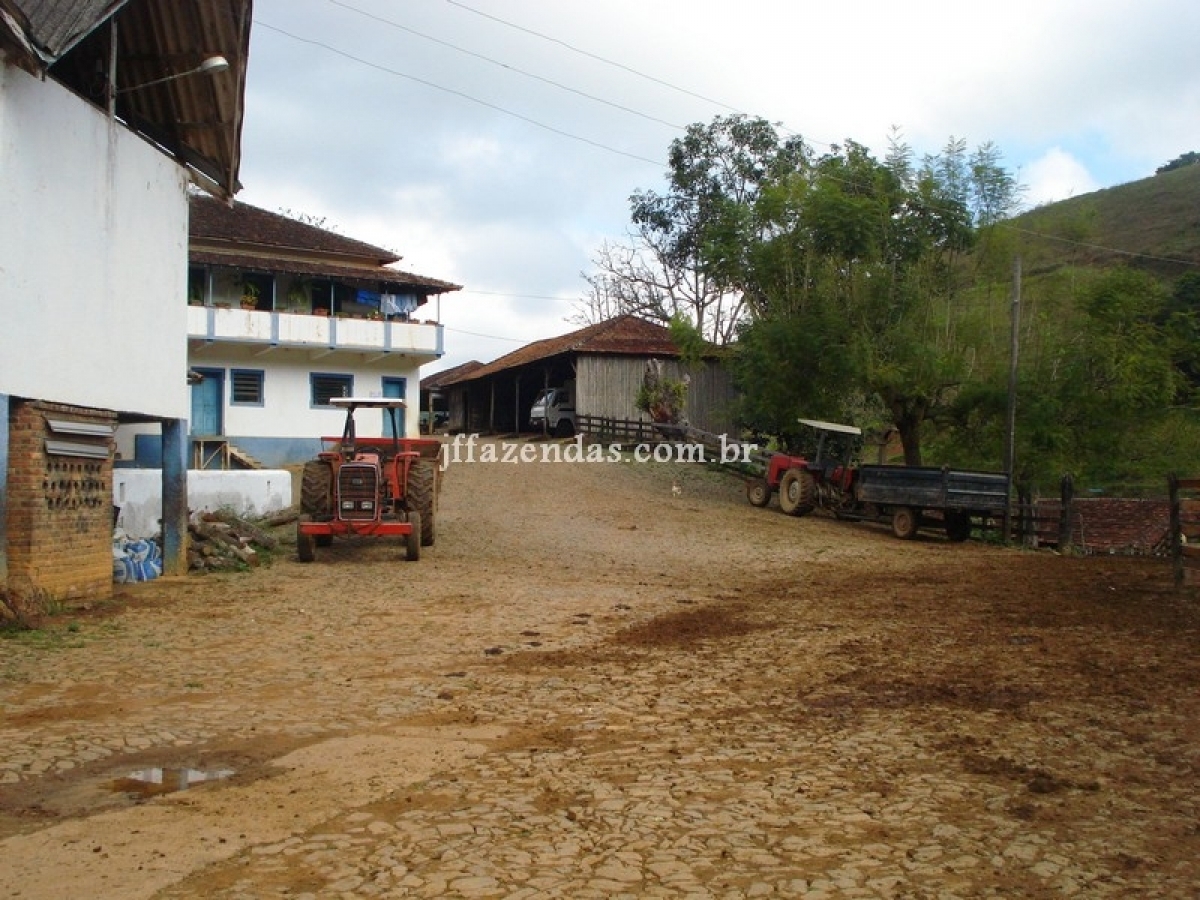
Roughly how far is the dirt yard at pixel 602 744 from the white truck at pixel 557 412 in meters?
24.9

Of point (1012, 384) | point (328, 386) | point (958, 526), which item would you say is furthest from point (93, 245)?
point (328, 386)

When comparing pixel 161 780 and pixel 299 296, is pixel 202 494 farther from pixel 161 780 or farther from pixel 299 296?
pixel 299 296

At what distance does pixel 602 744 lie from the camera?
20.4 feet

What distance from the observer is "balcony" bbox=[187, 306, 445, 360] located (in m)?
28.8

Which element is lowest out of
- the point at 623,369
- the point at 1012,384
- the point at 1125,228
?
the point at 1012,384

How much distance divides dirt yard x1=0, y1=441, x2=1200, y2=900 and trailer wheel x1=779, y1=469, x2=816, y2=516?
9.91m

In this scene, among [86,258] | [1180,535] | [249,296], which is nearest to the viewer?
[86,258]

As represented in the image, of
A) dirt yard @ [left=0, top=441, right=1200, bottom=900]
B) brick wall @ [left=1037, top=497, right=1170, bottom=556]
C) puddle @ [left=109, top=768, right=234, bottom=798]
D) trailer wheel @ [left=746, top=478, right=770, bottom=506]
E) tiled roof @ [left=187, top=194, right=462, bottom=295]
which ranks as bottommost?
puddle @ [left=109, top=768, right=234, bottom=798]

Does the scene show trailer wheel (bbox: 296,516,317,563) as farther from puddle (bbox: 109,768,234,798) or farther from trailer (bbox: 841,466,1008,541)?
trailer (bbox: 841,466,1008,541)

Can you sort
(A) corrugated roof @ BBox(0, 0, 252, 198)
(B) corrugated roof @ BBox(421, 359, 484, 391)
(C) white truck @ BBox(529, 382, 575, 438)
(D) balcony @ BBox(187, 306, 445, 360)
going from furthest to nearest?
(B) corrugated roof @ BBox(421, 359, 484, 391), (C) white truck @ BBox(529, 382, 575, 438), (D) balcony @ BBox(187, 306, 445, 360), (A) corrugated roof @ BBox(0, 0, 252, 198)

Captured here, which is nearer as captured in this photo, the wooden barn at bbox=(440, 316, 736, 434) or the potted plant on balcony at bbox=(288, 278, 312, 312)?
the potted plant on balcony at bbox=(288, 278, 312, 312)

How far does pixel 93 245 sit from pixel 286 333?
1852cm

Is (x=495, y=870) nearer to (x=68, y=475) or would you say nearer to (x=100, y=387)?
(x=68, y=475)

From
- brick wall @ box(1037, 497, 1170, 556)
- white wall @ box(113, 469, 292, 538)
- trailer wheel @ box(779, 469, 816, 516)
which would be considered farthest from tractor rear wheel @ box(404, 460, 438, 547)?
brick wall @ box(1037, 497, 1170, 556)
